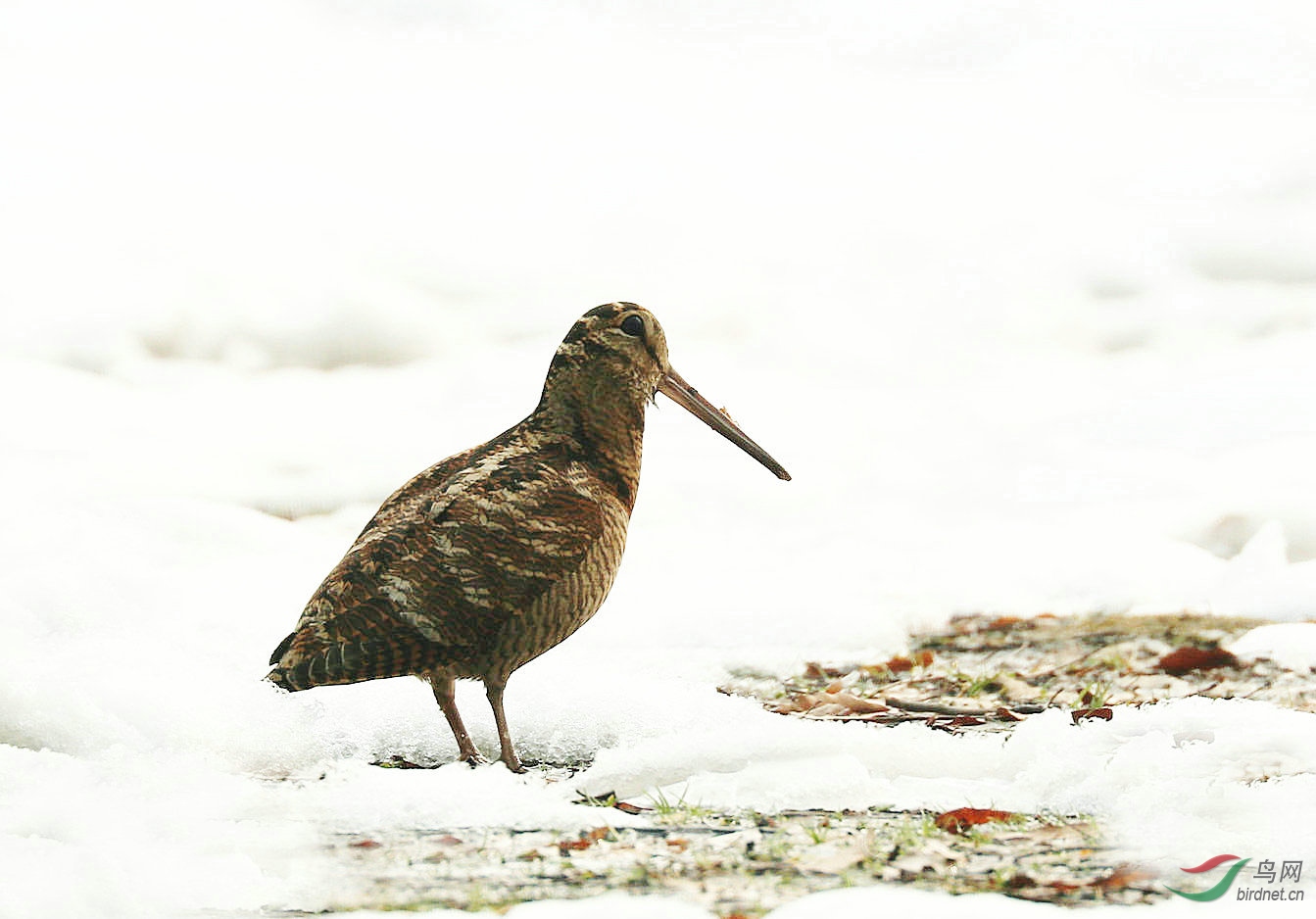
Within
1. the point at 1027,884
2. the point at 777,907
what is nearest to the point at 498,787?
the point at 777,907

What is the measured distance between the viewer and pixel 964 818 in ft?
11.9

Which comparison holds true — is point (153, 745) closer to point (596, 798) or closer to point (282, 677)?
point (282, 677)

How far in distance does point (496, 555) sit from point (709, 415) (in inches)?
58.7

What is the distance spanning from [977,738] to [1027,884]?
154cm

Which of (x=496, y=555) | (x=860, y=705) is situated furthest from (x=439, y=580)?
(x=860, y=705)

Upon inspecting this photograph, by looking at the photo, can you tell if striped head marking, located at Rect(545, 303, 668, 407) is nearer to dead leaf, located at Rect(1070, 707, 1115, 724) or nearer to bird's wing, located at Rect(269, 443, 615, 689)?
bird's wing, located at Rect(269, 443, 615, 689)

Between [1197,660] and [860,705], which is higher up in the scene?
[1197,660]

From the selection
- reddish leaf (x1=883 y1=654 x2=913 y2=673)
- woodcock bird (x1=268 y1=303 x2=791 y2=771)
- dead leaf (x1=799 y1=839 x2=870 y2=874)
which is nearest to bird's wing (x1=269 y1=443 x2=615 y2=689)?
woodcock bird (x1=268 y1=303 x2=791 y2=771)

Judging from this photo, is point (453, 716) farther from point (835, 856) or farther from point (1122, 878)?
point (1122, 878)

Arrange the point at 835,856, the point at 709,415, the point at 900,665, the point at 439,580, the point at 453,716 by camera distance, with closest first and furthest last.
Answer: the point at 835,856 → the point at 439,580 → the point at 453,716 → the point at 709,415 → the point at 900,665

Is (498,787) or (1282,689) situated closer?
(498,787)

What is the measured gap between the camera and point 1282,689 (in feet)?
20.9

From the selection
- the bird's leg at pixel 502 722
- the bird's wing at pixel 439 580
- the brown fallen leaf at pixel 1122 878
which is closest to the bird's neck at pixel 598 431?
the bird's wing at pixel 439 580

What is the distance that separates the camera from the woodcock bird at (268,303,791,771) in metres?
4.29
